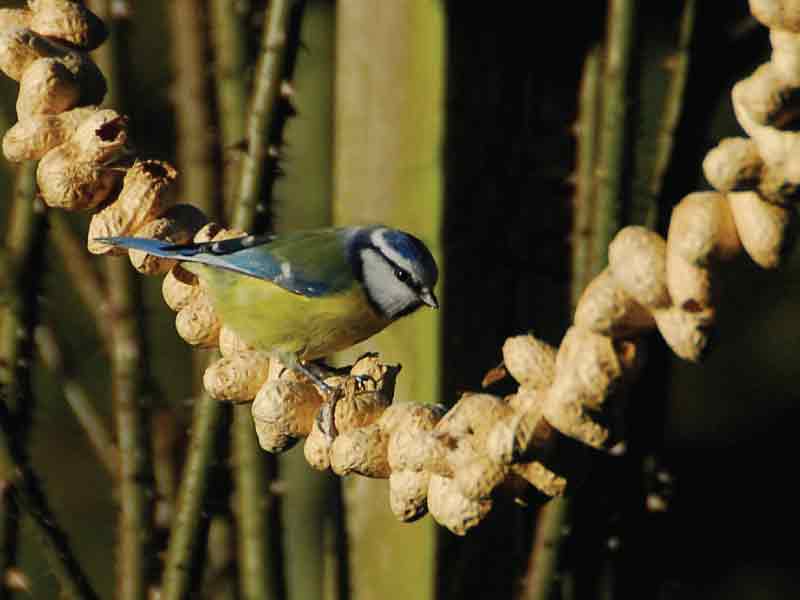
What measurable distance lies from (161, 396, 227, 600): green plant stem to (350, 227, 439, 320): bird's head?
0.59 ft

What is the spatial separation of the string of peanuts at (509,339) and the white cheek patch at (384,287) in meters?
0.19

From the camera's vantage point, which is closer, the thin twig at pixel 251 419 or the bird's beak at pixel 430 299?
the thin twig at pixel 251 419

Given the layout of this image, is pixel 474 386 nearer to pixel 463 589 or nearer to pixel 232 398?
pixel 463 589

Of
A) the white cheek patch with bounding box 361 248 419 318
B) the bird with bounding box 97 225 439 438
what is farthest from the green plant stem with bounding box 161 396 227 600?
the white cheek patch with bounding box 361 248 419 318

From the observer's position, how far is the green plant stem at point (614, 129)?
3.15ft

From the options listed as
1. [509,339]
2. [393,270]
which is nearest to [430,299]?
[393,270]

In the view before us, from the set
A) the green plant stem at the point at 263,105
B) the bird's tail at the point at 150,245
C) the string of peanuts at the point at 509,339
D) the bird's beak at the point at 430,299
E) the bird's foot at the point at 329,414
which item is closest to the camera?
the string of peanuts at the point at 509,339

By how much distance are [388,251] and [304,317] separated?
86mm

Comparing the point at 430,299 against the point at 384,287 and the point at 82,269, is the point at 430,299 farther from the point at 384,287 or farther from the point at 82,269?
the point at 82,269

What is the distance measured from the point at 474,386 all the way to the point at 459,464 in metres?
0.51

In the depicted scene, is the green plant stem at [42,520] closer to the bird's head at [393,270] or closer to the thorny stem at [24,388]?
the thorny stem at [24,388]

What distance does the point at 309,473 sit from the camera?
1.31 m

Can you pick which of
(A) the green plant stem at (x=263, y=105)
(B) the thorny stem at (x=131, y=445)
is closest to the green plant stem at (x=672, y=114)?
(A) the green plant stem at (x=263, y=105)

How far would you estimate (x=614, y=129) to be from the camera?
988 millimetres
